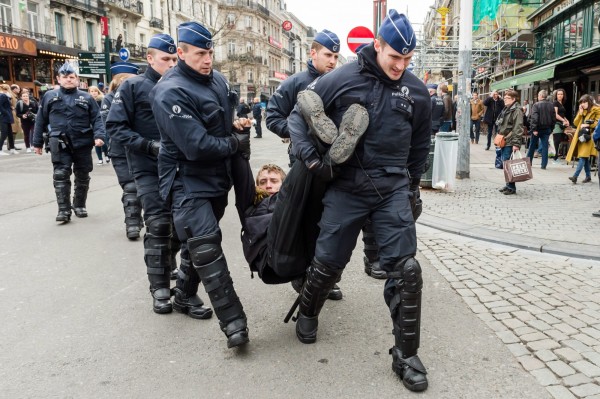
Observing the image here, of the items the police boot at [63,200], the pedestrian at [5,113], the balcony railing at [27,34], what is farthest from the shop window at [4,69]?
the police boot at [63,200]

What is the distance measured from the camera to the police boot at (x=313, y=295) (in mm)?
3232

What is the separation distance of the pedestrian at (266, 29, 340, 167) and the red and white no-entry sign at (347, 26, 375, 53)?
496cm

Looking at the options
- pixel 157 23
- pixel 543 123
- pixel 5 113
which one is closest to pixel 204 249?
pixel 543 123

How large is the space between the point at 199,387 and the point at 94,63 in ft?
68.5

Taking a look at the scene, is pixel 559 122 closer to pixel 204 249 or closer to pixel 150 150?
pixel 150 150

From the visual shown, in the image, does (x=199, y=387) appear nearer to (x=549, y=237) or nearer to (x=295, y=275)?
(x=295, y=275)

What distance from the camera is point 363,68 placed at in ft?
10.1

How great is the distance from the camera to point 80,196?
25.2ft

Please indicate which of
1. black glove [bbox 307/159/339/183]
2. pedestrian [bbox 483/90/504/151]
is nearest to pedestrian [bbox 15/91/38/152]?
pedestrian [bbox 483/90/504/151]

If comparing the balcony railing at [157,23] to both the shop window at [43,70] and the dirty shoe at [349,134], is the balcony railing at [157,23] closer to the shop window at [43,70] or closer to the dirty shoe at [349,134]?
the shop window at [43,70]

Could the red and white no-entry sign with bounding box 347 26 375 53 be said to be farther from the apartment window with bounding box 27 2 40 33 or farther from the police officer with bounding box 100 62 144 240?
the apartment window with bounding box 27 2 40 33

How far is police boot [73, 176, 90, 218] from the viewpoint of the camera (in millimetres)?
7594

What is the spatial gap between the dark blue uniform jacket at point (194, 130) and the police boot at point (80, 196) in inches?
177

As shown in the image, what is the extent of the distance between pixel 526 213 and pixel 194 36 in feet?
18.5
